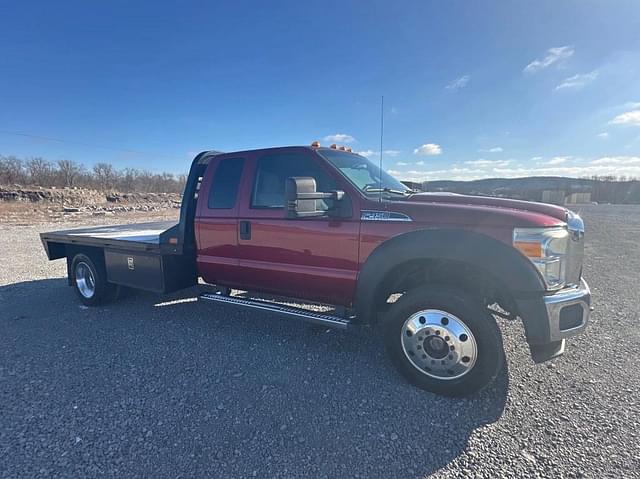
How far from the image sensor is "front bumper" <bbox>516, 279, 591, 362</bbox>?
102 inches

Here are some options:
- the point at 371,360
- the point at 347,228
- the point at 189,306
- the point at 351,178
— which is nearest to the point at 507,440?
the point at 371,360

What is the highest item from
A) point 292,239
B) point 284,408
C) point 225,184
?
point 225,184

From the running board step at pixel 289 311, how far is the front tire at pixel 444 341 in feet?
1.50

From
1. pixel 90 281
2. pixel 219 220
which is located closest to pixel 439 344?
pixel 219 220

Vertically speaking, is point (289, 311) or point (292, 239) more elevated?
point (292, 239)

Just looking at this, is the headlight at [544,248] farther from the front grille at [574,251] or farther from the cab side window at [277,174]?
the cab side window at [277,174]

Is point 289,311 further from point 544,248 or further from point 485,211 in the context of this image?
point 544,248

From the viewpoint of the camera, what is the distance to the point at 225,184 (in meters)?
4.07

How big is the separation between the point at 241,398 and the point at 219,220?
6.53 ft

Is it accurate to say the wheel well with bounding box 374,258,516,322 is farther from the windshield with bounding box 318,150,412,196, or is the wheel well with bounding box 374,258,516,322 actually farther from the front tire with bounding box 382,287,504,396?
the windshield with bounding box 318,150,412,196

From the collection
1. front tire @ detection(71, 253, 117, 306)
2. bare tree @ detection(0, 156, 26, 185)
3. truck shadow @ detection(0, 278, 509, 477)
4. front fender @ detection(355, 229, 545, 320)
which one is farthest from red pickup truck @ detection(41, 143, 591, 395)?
bare tree @ detection(0, 156, 26, 185)

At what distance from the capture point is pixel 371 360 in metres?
3.47

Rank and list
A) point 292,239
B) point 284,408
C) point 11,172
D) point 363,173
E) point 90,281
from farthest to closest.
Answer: point 11,172 < point 90,281 < point 363,173 < point 292,239 < point 284,408

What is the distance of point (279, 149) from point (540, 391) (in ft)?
11.0
